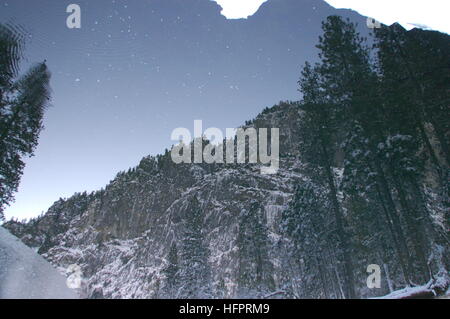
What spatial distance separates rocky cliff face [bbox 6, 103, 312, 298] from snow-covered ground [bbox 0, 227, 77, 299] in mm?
19738

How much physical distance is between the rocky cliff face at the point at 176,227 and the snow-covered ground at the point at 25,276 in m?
19.7

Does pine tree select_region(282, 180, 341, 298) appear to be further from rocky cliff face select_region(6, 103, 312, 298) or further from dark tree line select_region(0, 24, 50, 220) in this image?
dark tree line select_region(0, 24, 50, 220)

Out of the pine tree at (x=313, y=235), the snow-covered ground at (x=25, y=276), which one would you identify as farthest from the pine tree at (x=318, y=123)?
the snow-covered ground at (x=25, y=276)

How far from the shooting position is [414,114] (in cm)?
1928

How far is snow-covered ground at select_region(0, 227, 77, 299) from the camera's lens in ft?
32.4

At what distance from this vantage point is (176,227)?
95.1 metres

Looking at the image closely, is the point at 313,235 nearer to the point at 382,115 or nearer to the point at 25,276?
the point at 382,115

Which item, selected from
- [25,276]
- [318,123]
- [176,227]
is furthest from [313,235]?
[176,227]

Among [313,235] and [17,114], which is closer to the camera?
[17,114]

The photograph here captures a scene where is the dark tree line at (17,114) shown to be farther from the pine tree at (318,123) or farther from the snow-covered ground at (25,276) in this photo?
the pine tree at (318,123)

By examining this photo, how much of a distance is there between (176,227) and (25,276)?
86737 mm

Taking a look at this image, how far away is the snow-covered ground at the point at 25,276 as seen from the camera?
9.88 metres

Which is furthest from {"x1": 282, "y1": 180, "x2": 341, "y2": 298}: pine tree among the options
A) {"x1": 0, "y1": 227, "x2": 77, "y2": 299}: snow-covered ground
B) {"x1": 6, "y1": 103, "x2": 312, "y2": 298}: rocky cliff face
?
{"x1": 0, "y1": 227, "x2": 77, "y2": 299}: snow-covered ground
